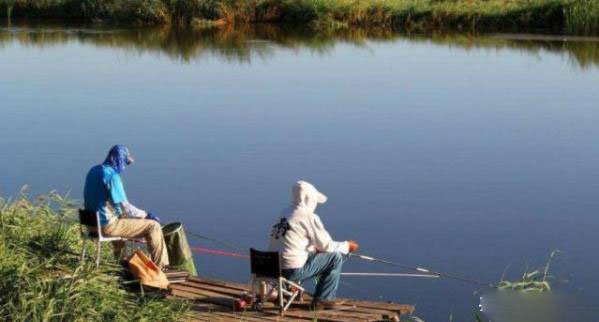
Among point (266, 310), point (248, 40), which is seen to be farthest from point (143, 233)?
point (248, 40)

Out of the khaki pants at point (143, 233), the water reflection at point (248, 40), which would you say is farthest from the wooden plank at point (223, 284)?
the water reflection at point (248, 40)

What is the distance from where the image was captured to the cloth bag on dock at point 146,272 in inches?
273

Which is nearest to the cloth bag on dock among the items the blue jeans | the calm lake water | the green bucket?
the blue jeans

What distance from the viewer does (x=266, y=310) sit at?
679 cm

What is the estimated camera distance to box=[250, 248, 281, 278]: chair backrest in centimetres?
652

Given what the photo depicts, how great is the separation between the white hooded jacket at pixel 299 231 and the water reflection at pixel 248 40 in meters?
15.1

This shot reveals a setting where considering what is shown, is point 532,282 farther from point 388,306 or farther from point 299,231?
point 299,231

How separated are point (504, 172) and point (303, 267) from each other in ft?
20.5

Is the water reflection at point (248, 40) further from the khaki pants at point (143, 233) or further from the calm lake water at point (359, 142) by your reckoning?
the khaki pants at point (143, 233)

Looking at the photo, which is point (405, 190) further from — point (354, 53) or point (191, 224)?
point (354, 53)

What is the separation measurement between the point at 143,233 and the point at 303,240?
1.27 meters

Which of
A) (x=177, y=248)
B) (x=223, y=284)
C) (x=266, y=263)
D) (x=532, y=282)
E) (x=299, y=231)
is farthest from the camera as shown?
(x=532, y=282)

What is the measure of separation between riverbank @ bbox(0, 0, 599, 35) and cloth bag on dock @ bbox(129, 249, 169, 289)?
20659 millimetres

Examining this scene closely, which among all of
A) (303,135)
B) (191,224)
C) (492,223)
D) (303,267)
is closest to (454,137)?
(303,135)
